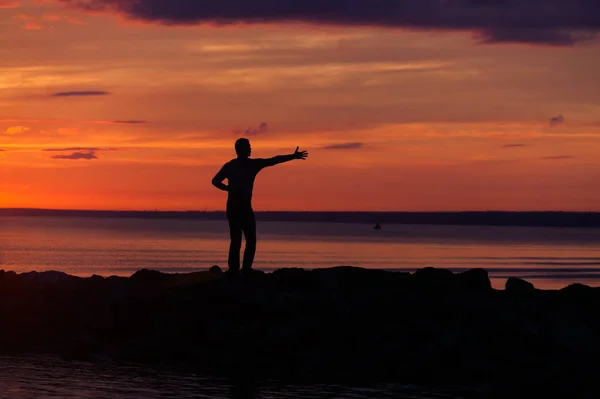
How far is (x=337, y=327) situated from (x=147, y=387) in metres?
3.91

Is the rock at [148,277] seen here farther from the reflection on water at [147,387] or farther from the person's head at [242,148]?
the reflection on water at [147,387]

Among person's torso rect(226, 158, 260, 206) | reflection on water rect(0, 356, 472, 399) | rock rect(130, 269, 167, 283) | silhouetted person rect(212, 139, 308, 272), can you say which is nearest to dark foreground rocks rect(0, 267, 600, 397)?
rock rect(130, 269, 167, 283)

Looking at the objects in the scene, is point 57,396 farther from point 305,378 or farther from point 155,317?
point 155,317

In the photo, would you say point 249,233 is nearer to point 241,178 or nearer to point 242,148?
point 241,178

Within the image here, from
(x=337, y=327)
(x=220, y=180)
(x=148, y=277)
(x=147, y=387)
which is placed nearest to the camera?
(x=147, y=387)

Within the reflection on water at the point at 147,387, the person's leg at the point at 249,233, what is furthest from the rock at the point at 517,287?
the reflection on water at the point at 147,387

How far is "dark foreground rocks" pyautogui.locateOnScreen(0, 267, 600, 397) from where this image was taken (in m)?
15.9

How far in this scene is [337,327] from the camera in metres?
17.4

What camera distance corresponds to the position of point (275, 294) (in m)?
18.5

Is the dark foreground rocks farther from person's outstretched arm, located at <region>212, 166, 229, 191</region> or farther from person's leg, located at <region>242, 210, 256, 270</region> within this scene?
person's outstretched arm, located at <region>212, 166, 229, 191</region>

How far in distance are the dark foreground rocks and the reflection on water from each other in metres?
0.73

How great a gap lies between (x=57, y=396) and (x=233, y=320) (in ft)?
15.3

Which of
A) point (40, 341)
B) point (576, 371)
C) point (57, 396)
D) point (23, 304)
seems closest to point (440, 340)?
point (576, 371)

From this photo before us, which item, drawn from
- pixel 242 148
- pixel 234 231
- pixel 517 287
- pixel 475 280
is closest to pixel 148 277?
pixel 234 231
